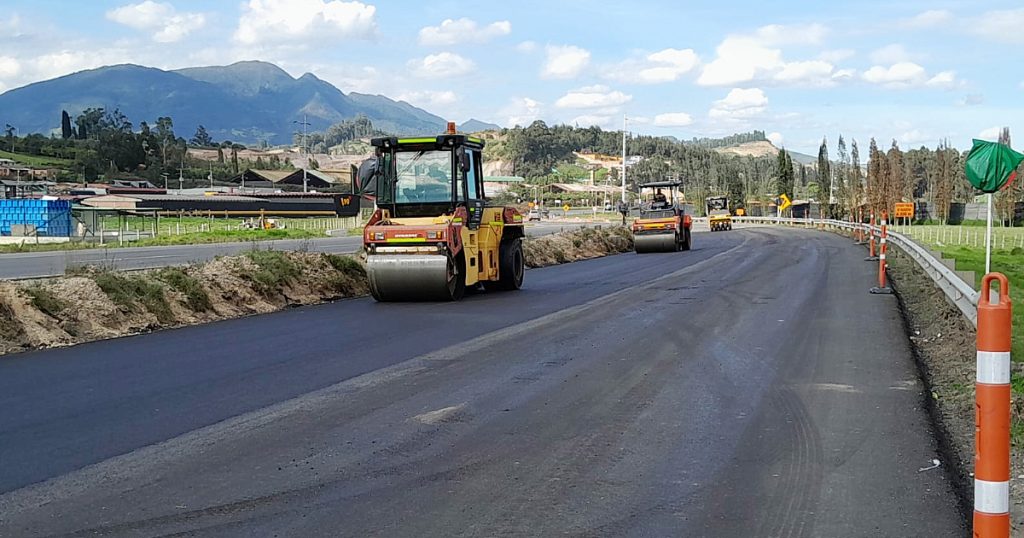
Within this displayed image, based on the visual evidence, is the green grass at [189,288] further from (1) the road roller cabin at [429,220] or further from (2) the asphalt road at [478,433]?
(1) the road roller cabin at [429,220]

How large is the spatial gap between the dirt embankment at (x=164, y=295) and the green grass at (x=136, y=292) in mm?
14

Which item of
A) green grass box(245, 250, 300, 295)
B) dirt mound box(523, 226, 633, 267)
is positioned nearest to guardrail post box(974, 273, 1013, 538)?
green grass box(245, 250, 300, 295)

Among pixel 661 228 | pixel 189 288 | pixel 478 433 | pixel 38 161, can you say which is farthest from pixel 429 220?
pixel 38 161

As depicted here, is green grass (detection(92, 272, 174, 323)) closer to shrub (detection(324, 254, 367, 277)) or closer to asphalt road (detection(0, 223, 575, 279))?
shrub (detection(324, 254, 367, 277))

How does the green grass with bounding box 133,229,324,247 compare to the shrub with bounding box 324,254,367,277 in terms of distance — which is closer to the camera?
the shrub with bounding box 324,254,367,277

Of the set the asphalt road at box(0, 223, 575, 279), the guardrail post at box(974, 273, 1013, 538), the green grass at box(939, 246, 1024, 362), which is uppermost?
the guardrail post at box(974, 273, 1013, 538)

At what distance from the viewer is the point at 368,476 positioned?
614 cm

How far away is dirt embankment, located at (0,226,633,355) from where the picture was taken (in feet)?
40.6

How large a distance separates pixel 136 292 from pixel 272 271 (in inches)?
130

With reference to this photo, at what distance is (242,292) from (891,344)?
33.7 ft

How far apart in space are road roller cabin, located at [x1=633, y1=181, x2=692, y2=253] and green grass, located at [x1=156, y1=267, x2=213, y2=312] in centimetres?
2347

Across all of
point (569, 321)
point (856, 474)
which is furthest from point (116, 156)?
point (856, 474)

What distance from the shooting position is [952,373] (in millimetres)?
9562

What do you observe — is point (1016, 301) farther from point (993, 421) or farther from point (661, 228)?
point (661, 228)
